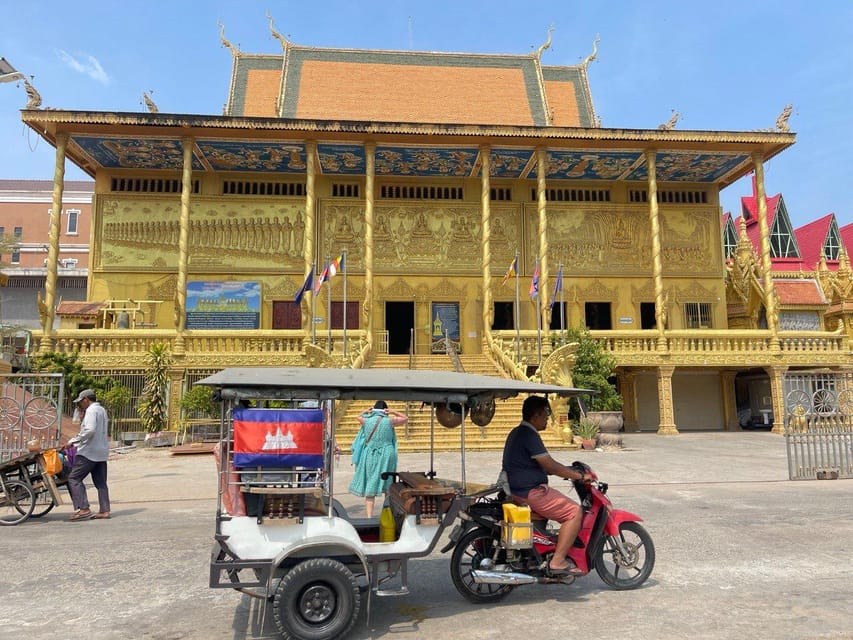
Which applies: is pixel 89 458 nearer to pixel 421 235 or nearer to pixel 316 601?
pixel 316 601

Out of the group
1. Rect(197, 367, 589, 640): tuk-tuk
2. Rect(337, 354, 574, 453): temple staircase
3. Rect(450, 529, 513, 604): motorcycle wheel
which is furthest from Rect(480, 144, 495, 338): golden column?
Rect(197, 367, 589, 640): tuk-tuk

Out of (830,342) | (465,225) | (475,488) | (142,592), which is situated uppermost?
(465,225)

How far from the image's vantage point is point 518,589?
492cm

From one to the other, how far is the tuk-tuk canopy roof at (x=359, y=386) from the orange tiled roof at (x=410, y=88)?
2167 cm

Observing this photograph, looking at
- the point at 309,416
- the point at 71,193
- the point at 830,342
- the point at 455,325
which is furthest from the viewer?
the point at 71,193

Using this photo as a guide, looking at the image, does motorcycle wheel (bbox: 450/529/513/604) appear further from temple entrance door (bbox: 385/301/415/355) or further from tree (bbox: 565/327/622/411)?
temple entrance door (bbox: 385/301/415/355)

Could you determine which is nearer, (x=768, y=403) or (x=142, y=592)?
(x=142, y=592)

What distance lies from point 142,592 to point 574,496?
6.26 metres

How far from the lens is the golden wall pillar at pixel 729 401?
75.1 feet

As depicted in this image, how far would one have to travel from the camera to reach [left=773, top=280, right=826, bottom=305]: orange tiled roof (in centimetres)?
2544

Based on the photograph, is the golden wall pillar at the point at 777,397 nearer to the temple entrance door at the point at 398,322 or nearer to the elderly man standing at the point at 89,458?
the temple entrance door at the point at 398,322

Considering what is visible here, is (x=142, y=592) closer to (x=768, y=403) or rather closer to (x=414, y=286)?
(x=414, y=286)

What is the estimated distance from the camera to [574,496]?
9156 millimetres

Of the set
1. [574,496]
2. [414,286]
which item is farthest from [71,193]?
[574,496]
